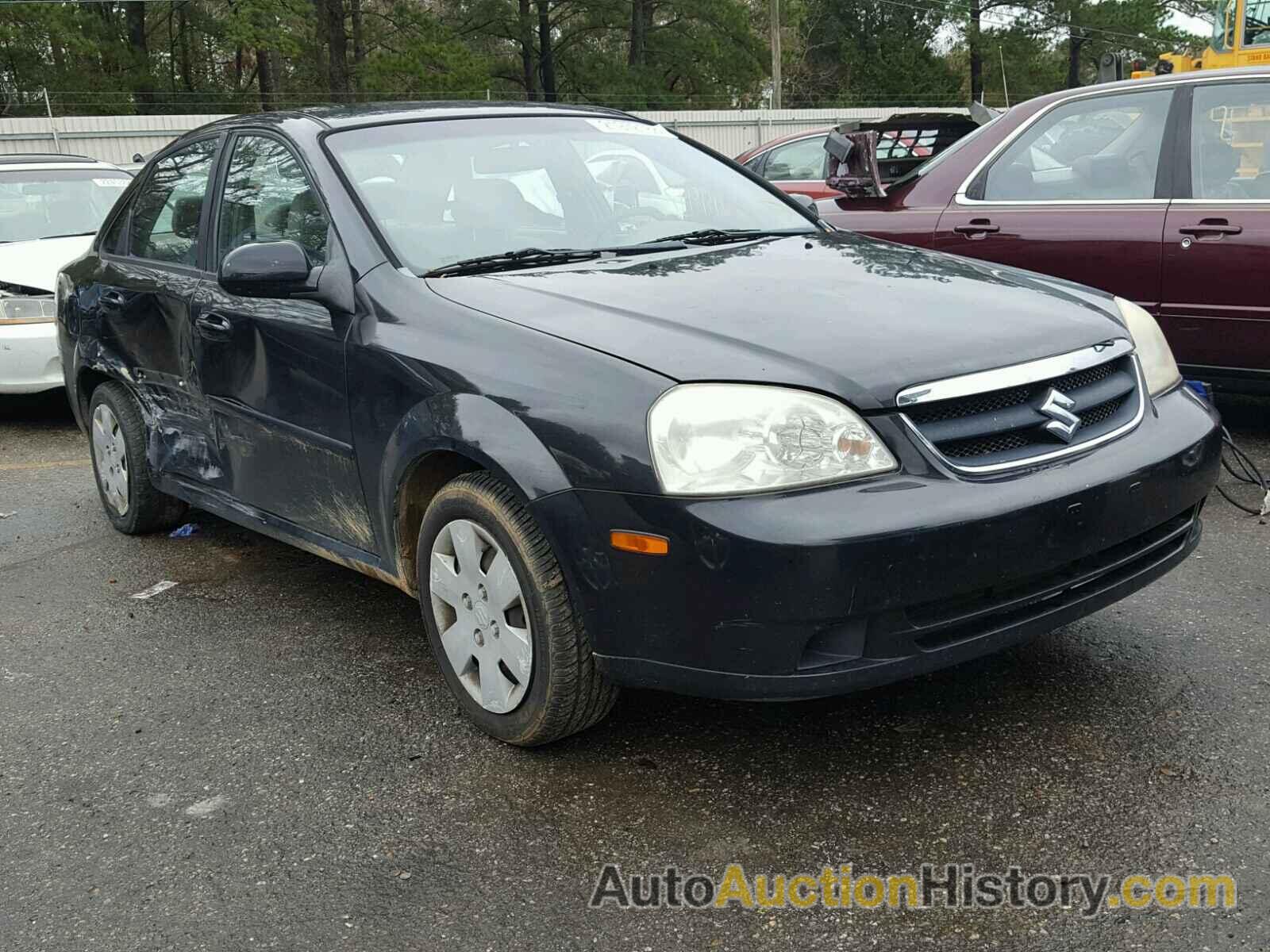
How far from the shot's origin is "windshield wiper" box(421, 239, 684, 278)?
335 cm

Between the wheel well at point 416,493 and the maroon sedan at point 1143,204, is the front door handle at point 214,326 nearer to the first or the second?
the wheel well at point 416,493

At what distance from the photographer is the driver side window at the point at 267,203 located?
365 centimetres

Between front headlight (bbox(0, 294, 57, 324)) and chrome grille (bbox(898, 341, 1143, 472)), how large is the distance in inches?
236

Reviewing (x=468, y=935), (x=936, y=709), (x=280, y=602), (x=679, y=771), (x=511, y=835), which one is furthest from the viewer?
(x=280, y=602)

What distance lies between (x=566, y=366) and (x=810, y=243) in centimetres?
127

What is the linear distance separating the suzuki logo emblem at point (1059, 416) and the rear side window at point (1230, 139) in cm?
292

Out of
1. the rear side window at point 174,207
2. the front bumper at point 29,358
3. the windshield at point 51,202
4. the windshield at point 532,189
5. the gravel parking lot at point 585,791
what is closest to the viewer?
the gravel parking lot at point 585,791

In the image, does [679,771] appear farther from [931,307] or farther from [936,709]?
[931,307]

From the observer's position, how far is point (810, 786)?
2.88 meters

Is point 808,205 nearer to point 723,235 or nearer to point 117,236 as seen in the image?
point 723,235

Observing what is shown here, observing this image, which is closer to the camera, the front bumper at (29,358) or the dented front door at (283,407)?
the dented front door at (283,407)

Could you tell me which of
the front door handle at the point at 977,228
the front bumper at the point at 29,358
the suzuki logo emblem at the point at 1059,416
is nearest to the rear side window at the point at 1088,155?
the front door handle at the point at 977,228

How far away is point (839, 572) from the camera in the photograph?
2488 mm

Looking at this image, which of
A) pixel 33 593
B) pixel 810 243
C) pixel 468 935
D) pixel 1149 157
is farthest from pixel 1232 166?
pixel 33 593
